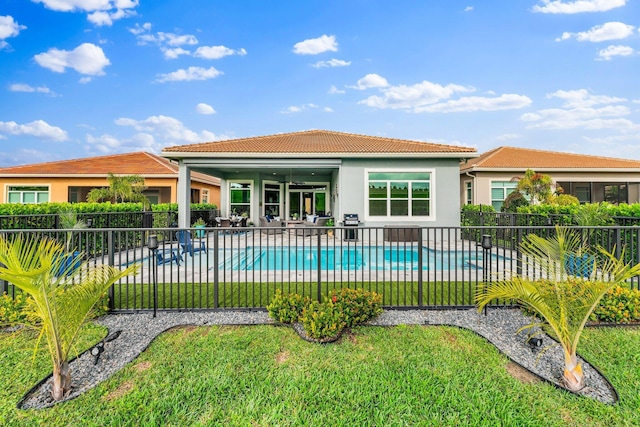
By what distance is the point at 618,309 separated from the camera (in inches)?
164

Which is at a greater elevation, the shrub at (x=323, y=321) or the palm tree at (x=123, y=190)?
the palm tree at (x=123, y=190)

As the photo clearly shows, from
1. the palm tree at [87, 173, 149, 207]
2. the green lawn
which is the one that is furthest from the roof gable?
the green lawn

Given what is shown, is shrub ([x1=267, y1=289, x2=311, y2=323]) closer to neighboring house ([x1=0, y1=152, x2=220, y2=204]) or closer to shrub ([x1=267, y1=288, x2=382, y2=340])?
shrub ([x1=267, y1=288, x2=382, y2=340])

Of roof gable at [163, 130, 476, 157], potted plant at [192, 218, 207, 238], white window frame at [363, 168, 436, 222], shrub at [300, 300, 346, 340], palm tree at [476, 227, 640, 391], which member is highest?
roof gable at [163, 130, 476, 157]

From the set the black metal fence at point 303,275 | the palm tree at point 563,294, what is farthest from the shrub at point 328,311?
the palm tree at point 563,294

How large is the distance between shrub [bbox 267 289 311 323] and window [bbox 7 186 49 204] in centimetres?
2152

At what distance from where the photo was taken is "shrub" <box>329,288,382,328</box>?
13.0ft

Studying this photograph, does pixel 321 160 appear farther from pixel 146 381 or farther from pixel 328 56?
pixel 328 56

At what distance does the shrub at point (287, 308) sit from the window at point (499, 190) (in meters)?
16.5

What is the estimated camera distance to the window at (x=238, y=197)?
1747 centimetres

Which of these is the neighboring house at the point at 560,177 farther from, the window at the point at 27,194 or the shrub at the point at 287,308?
the window at the point at 27,194

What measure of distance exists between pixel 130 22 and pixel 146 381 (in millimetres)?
20506

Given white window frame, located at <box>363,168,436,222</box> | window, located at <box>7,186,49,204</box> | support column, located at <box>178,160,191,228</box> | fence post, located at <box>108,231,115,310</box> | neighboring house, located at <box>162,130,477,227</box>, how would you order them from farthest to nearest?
1. window, located at <box>7,186,49,204</box>
2. white window frame, located at <box>363,168,436,222</box>
3. support column, located at <box>178,160,191,228</box>
4. neighboring house, located at <box>162,130,477,227</box>
5. fence post, located at <box>108,231,115,310</box>

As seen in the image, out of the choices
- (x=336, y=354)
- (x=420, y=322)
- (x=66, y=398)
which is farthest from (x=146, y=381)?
(x=420, y=322)
